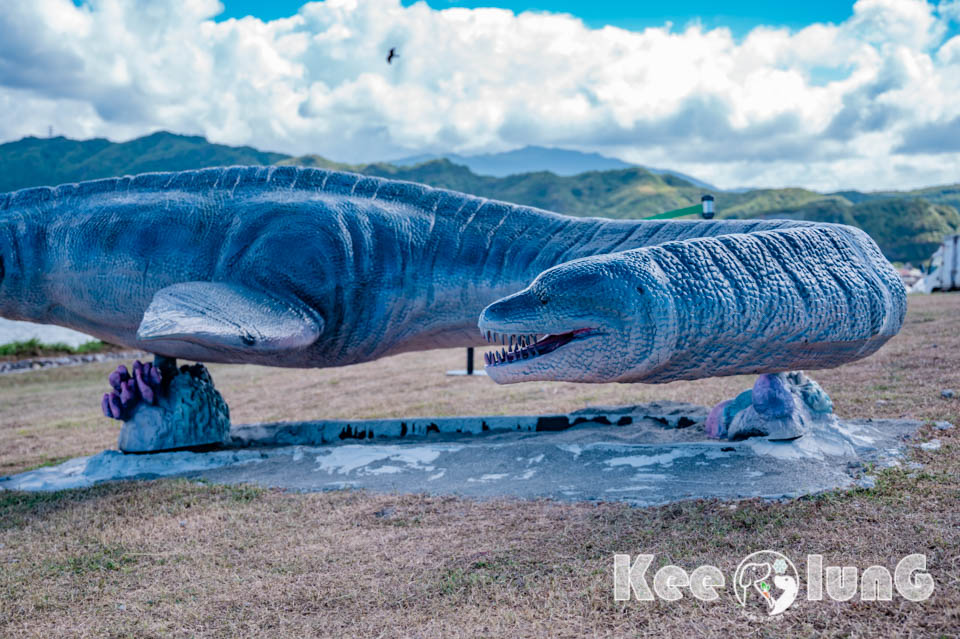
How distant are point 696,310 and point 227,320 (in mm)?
3030

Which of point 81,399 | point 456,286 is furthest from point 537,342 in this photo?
point 81,399

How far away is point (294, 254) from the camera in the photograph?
5.52 m

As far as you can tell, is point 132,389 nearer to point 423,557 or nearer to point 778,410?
point 423,557

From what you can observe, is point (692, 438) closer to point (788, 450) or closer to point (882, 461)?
point (788, 450)

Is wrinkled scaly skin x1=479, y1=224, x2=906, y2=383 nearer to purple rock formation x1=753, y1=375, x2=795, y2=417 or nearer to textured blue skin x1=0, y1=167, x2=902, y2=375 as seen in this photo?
purple rock formation x1=753, y1=375, x2=795, y2=417

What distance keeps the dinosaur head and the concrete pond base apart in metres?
0.91

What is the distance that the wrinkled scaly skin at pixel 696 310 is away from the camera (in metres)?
3.67

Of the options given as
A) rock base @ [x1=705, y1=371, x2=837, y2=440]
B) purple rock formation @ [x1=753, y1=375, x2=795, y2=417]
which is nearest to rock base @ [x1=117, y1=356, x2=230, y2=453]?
rock base @ [x1=705, y1=371, x2=837, y2=440]

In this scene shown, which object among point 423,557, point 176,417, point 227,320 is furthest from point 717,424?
point 176,417

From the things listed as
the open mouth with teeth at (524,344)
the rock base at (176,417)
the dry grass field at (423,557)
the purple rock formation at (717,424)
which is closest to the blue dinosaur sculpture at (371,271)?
the open mouth with teeth at (524,344)

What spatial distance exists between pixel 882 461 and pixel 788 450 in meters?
0.52

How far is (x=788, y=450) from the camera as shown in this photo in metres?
4.64

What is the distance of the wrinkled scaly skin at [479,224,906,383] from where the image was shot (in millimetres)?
3672

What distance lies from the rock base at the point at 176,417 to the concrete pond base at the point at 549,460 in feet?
0.41
